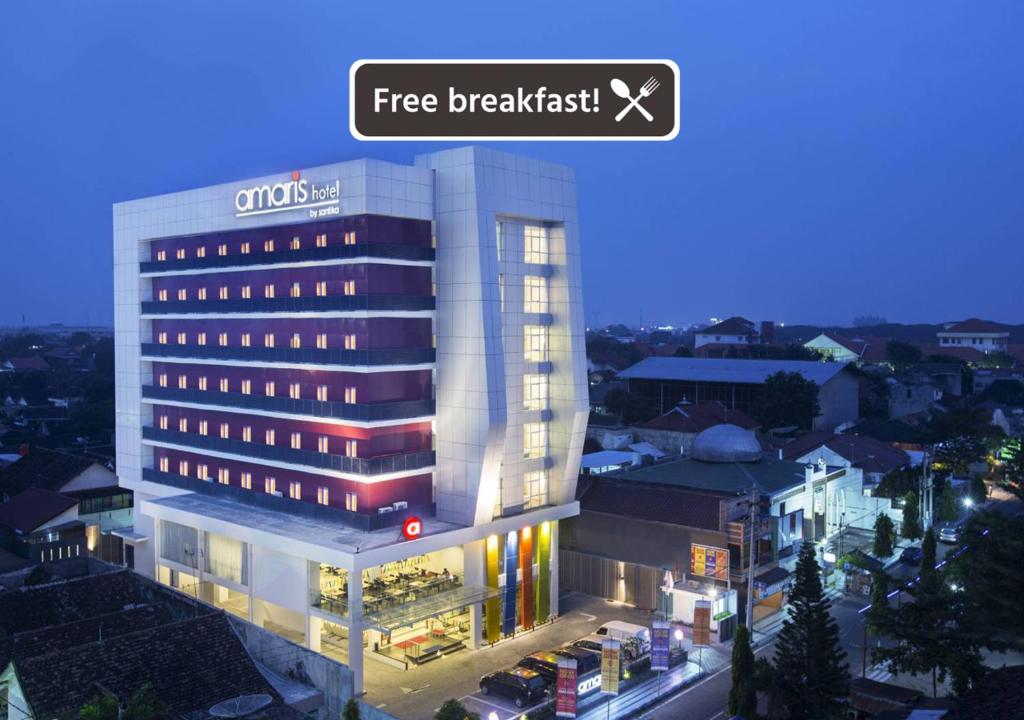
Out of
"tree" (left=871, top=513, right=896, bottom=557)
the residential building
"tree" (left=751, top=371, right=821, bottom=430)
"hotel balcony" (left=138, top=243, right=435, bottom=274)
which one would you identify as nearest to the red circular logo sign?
"hotel balcony" (left=138, top=243, right=435, bottom=274)

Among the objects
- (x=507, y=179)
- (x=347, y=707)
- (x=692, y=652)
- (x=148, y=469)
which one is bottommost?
(x=692, y=652)

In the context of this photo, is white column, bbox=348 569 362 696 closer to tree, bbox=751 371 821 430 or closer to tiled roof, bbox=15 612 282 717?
tiled roof, bbox=15 612 282 717

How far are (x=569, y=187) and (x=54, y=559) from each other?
3924cm

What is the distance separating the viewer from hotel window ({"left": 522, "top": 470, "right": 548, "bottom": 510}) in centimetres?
4331

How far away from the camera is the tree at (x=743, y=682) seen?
30125 mm

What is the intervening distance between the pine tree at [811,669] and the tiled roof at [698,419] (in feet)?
168

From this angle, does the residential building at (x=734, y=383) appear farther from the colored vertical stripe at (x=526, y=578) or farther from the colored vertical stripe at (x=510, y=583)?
the colored vertical stripe at (x=510, y=583)

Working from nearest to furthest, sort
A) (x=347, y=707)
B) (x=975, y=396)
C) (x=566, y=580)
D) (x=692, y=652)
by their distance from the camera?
(x=347, y=707), (x=692, y=652), (x=566, y=580), (x=975, y=396)

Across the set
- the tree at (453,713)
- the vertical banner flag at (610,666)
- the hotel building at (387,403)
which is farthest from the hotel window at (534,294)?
the tree at (453,713)

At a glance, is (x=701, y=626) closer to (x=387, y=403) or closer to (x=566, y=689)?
(x=566, y=689)

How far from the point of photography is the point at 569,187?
44500 millimetres

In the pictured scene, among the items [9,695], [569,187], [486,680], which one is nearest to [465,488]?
[486,680]

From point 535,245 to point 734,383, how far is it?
60.2 metres

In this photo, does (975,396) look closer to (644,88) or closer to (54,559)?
(54,559)
